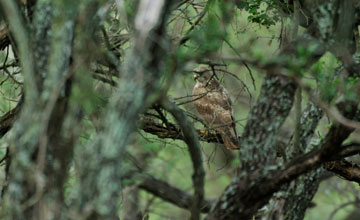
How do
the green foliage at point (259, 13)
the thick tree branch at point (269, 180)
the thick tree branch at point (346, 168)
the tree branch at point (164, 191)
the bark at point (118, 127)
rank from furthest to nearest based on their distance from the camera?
the green foliage at point (259, 13)
the thick tree branch at point (346, 168)
the tree branch at point (164, 191)
the thick tree branch at point (269, 180)
the bark at point (118, 127)

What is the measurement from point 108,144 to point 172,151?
883cm

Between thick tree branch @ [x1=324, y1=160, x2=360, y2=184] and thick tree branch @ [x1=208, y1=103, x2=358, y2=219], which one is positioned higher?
thick tree branch @ [x1=324, y1=160, x2=360, y2=184]

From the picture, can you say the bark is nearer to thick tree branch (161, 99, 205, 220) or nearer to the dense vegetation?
the dense vegetation

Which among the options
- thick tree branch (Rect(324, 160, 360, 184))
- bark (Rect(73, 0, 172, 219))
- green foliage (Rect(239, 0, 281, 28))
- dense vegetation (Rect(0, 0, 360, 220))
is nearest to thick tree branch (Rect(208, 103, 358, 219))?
dense vegetation (Rect(0, 0, 360, 220))

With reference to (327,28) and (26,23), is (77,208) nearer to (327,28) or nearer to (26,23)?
(26,23)

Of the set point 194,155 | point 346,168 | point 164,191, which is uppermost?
point 346,168

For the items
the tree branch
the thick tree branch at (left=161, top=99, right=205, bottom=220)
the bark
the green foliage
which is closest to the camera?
the bark

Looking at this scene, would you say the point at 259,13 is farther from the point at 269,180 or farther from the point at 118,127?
the point at 118,127

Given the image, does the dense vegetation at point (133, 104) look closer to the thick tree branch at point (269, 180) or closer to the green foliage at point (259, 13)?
the thick tree branch at point (269, 180)

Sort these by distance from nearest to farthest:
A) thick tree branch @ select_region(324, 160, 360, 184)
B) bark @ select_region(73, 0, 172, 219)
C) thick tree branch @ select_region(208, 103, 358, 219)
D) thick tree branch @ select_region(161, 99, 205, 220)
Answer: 1. bark @ select_region(73, 0, 172, 219)
2. thick tree branch @ select_region(208, 103, 358, 219)
3. thick tree branch @ select_region(161, 99, 205, 220)
4. thick tree branch @ select_region(324, 160, 360, 184)

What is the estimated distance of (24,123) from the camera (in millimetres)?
4352

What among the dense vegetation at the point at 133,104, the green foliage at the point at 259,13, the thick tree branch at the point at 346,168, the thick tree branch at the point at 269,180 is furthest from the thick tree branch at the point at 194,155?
the green foliage at the point at 259,13

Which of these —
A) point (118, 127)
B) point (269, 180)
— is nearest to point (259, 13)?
point (269, 180)

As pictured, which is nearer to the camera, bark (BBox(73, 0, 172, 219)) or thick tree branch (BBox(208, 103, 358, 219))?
bark (BBox(73, 0, 172, 219))
